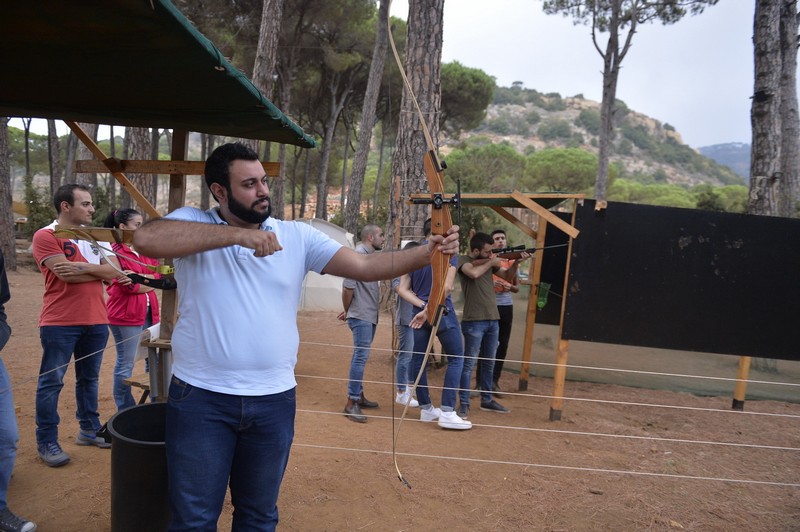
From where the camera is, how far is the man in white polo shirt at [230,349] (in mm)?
1790

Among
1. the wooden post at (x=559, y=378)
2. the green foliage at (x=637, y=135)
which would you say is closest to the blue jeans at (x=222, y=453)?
the wooden post at (x=559, y=378)

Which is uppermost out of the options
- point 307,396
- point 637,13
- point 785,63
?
point 637,13

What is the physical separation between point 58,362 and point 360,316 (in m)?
2.32

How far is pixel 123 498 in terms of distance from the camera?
2371 millimetres

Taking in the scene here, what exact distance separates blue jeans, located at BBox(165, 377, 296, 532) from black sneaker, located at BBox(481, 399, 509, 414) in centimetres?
370

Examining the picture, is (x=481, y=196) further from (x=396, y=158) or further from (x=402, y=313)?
(x=396, y=158)

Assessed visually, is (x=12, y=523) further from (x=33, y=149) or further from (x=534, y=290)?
(x=33, y=149)

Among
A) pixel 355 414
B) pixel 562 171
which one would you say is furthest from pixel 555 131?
pixel 355 414

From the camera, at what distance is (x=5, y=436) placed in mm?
2635

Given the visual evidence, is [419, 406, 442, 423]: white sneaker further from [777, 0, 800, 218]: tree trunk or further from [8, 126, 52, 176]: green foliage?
[8, 126, 52, 176]: green foliage

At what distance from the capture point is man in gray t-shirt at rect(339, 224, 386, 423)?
190 inches

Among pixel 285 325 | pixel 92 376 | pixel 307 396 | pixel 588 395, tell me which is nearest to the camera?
pixel 285 325

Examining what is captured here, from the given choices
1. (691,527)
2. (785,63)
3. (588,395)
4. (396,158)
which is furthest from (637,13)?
(691,527)

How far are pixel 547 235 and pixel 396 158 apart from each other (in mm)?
2192
